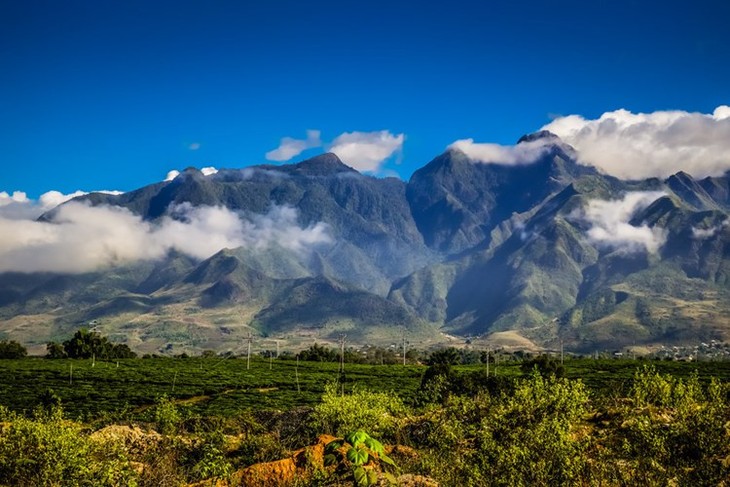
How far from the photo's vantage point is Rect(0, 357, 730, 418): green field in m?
100

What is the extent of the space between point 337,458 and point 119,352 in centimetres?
17972

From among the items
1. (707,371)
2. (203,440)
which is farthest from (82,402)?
(707,371)

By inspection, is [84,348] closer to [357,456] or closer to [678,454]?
[357,456]

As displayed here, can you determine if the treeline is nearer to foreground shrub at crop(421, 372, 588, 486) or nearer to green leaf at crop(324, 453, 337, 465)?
foreground shrub at crop(421, 372, 588, 486)

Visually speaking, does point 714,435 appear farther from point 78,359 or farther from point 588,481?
point 78,359

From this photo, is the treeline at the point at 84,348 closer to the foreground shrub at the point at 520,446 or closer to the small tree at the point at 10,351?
the small tree at the point at 10,351

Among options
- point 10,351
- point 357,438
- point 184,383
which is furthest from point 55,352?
point 357,438

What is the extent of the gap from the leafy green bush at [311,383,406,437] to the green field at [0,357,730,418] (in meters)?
39.5

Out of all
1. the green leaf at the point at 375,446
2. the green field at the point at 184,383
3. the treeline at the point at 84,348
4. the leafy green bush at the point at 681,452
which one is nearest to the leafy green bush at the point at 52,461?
the green leaf at the point at 375,446

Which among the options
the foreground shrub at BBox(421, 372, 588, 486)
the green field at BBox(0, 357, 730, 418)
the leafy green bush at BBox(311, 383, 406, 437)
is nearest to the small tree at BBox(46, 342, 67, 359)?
the green field at BBox(0, 357, 730, 418)

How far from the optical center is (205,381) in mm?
127812

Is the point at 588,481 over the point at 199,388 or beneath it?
over

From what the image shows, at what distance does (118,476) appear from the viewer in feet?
82.7

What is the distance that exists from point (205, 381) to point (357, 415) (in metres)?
85.7
